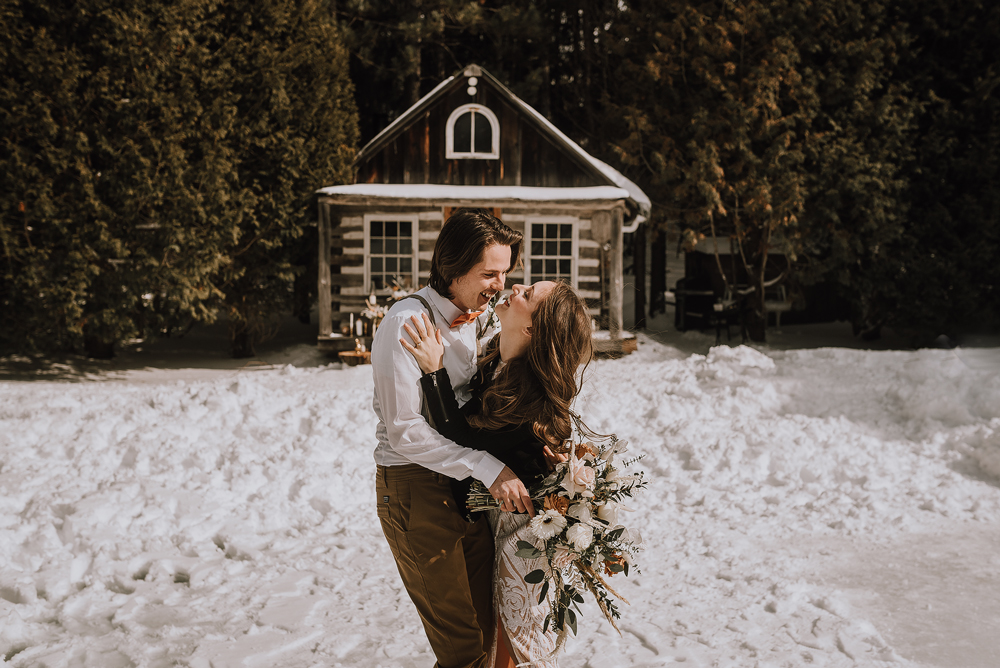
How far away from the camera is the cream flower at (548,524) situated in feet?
9.09

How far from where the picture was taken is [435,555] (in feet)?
9.39

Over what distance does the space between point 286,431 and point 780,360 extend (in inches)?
285

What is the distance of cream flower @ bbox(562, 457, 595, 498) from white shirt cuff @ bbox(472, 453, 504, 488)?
252 millimetres

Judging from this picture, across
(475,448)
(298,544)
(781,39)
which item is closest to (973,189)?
(781,39)

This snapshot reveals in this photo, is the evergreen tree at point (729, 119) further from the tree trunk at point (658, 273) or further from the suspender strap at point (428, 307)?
the suspender strap at point (428, 307)

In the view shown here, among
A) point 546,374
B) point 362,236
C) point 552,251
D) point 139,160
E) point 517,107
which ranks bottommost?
point 546,374

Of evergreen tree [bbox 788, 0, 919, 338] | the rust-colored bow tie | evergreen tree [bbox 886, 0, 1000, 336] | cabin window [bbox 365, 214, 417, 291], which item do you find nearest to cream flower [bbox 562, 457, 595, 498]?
the rust-colored bow tie

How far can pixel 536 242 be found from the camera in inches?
572

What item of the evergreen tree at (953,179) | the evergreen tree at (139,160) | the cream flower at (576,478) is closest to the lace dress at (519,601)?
the cream flower at (576,478)

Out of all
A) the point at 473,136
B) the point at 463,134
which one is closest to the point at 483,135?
the point at 473,136

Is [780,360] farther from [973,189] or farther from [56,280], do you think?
[56,280]

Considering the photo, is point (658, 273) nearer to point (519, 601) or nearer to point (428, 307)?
point (428, 307)

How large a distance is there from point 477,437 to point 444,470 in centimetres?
19

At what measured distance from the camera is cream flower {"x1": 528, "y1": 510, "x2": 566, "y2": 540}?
2.77 m
